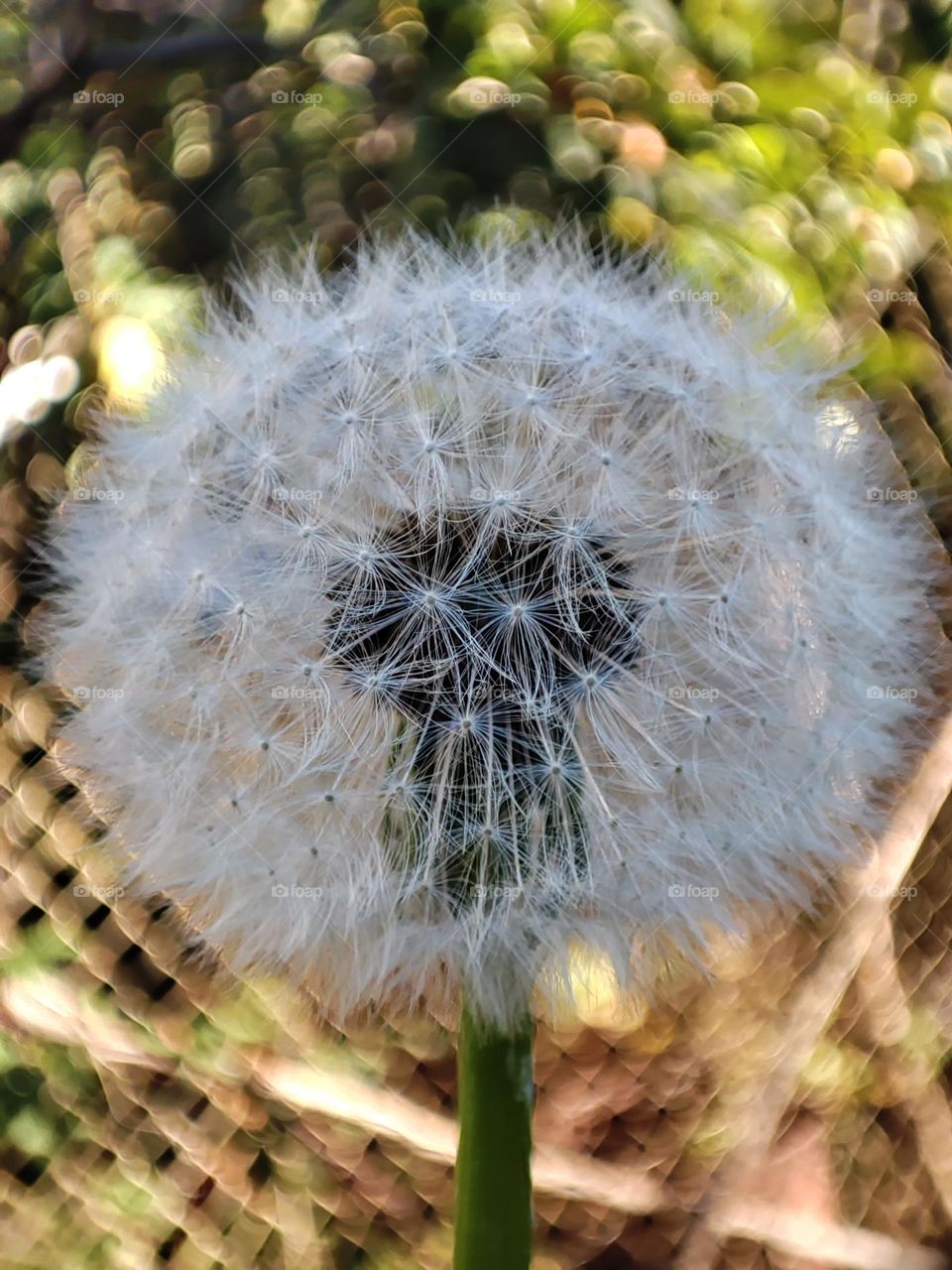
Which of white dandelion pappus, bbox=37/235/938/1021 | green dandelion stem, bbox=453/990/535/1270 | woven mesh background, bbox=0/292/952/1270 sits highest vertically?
white dandelion pappus, bbox=37/235/938/1021

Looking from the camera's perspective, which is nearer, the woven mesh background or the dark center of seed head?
the dark center of seed head

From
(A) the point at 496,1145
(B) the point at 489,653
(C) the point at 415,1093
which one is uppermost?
(B) the point at 489,653

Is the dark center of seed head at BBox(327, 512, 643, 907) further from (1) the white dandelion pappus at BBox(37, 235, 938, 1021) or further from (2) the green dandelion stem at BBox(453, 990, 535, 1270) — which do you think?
(2) the green dandelion stem at BBox(453, 990, 535, 1270)

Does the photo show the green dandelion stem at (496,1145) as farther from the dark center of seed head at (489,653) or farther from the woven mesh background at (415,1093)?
the woven mesh background at (415,1093)

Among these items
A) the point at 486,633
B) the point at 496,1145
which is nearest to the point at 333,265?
the point at 486,633

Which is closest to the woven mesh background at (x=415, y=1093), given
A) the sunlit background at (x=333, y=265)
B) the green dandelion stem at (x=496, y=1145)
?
the sunlit background at (x=333, y=265)

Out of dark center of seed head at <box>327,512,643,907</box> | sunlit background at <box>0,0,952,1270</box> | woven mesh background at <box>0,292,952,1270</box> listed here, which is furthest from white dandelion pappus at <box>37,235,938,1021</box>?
woven mesh background at <box>0,292,952,1270</box>

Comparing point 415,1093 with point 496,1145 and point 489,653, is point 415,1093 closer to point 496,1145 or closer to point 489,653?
point 496,1145
